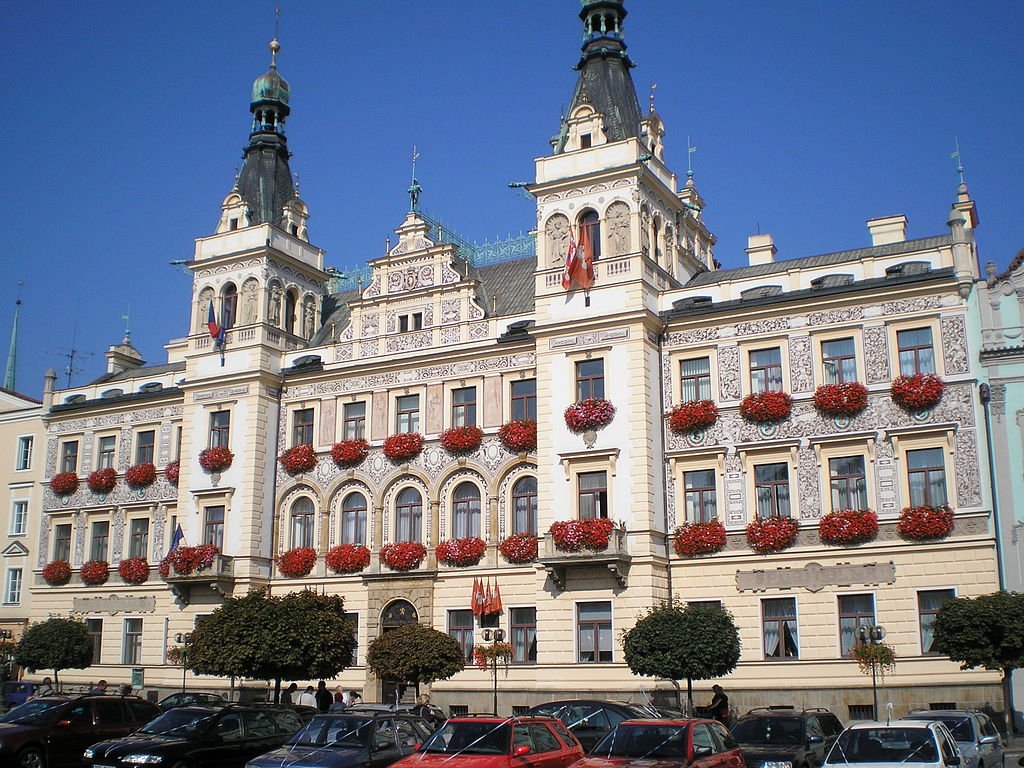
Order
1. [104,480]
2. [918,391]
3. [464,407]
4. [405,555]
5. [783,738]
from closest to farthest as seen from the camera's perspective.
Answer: [783,738] → [918,391] → [405,555] → [464,407] → [104,480]

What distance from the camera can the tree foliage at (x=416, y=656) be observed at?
35.3 meters

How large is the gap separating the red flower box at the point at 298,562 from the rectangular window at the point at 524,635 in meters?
9.44

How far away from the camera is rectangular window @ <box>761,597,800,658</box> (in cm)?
3625

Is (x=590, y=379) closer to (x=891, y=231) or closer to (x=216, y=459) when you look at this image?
(x=891, y=231)

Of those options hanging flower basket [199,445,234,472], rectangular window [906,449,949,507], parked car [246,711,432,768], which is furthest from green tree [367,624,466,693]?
rectangular window [906,449,949,507]

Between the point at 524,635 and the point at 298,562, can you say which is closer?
the point at 524,635

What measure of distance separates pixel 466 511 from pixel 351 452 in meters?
5.65

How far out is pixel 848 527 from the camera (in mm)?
35500

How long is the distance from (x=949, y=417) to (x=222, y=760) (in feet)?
79.5

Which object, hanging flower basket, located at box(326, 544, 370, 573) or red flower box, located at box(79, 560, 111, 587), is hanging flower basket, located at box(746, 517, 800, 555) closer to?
hanging flower basket, located at box(326, 544, 370, 573)

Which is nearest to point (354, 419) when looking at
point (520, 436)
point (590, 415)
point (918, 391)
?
point (520, 436)

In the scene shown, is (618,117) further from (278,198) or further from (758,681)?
(758,681)

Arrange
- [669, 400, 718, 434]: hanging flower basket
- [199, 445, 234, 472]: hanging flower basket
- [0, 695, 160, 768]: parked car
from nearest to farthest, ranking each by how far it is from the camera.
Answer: [0, 695, 160, 768]: parked car < [669, 400, 718, 434]: hanging flower basket < [199, 445, 234, 472]: hanging flower basket

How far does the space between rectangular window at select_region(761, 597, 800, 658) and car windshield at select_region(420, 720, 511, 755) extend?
19.2 m
